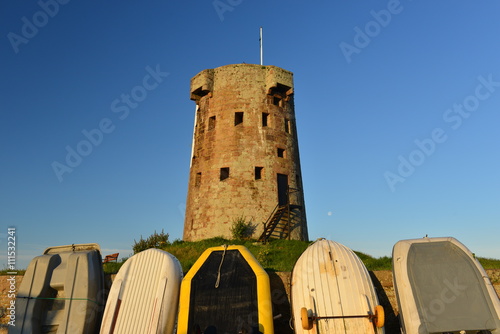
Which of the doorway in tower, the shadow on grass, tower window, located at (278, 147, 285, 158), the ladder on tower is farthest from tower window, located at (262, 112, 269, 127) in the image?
the shadow on grass

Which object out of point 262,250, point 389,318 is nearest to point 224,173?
point 262,250

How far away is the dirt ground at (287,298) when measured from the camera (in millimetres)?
6348

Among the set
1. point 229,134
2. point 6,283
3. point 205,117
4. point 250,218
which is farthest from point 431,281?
point 205,117

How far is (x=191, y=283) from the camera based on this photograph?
5.89 m

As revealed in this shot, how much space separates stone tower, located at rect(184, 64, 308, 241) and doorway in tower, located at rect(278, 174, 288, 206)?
0.16 feet

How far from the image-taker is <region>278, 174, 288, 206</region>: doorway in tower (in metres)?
16.3

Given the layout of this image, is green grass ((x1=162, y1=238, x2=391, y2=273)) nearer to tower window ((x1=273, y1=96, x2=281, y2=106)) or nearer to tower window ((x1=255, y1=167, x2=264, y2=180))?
tower window ((x1=255, y1=167, x2=264, y2=180))

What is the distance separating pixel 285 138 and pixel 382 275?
11368 millimetres

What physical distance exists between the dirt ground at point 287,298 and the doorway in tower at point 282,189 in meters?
9.56

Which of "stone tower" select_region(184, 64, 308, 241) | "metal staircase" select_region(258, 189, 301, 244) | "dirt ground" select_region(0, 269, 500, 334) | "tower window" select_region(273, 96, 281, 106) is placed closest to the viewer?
"dirt ground" select_region(0, 269, 500, 334)

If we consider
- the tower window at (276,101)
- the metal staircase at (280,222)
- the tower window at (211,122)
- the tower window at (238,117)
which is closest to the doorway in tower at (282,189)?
the metal staircase at (280,222)

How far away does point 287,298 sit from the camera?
21.1 feet

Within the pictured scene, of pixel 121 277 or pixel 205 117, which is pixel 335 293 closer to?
pixel 121 277

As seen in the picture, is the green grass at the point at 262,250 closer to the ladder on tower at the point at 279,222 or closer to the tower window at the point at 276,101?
the ladder on tower at the point at 279,222
